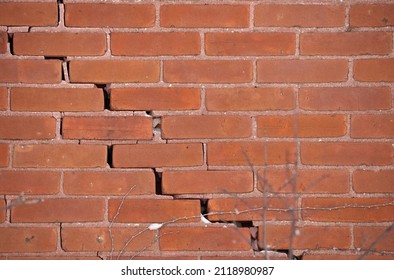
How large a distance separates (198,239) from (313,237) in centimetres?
37

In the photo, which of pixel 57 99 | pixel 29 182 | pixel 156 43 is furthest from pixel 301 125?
pixel 29 182

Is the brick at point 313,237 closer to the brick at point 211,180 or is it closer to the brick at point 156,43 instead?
the brick at point 211,180

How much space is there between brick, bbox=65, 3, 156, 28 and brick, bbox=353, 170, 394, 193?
822mm

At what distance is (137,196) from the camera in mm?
1653

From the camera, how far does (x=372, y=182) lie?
1.64m

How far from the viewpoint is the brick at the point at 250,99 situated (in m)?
1.65

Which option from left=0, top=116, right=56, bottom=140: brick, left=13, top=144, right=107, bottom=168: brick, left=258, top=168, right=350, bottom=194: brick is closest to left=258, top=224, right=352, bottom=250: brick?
left=258, top=168, right=350, bottom=194: brick

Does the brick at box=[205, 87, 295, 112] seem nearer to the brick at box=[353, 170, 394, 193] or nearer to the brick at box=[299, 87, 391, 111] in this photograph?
the brick at box=[299, 87, 391, 111]

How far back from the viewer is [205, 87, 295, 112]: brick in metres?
1.65

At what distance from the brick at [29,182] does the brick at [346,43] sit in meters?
0.90

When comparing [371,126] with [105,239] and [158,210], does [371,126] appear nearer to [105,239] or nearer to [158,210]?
[158,210]

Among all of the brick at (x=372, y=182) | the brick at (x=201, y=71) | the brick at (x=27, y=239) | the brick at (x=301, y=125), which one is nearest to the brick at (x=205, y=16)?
the brick at (x=201, y=71)

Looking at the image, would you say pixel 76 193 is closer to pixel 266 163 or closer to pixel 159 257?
pixel 159 257
